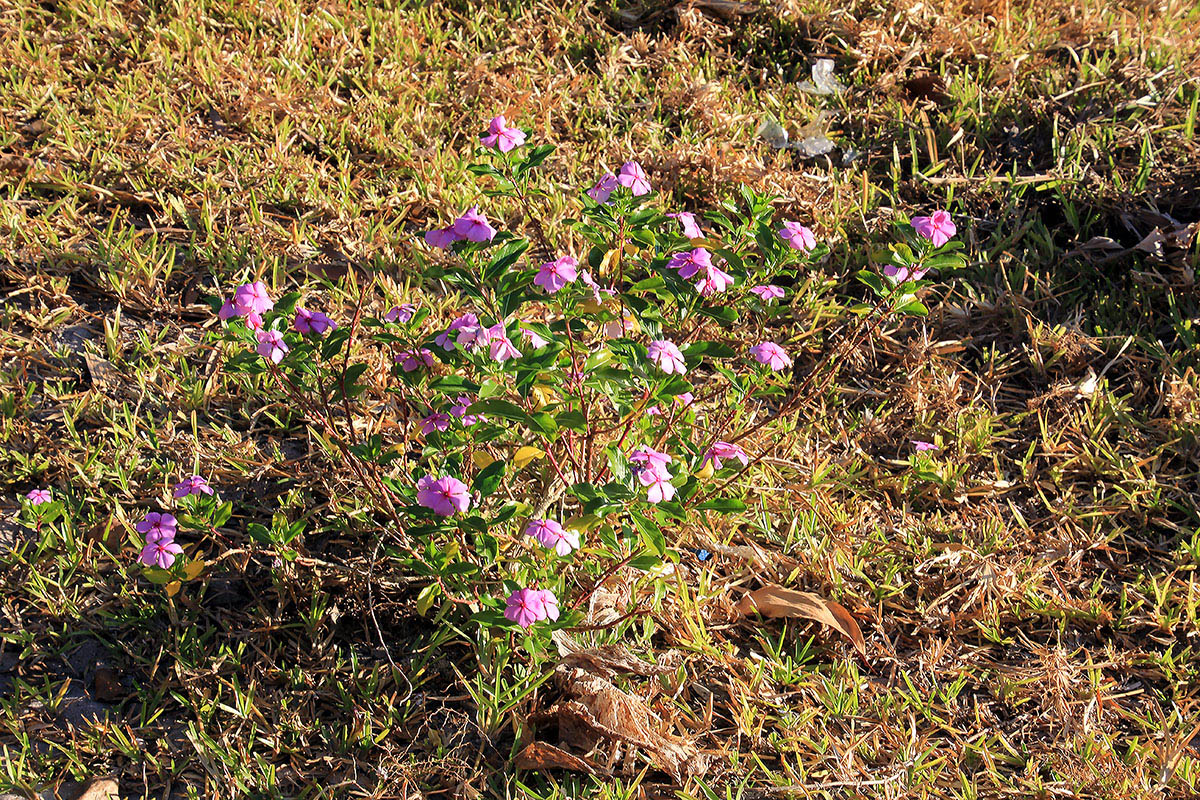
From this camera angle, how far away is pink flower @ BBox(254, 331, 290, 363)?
1.79 meters

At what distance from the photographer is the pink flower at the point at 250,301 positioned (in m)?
1.77

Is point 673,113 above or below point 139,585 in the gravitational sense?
above

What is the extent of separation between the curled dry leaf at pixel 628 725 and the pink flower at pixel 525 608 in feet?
1.01

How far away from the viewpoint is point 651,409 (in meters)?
2.22

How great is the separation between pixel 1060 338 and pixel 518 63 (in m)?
2.13

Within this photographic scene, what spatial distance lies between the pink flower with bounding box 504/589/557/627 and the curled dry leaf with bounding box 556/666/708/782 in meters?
0.31

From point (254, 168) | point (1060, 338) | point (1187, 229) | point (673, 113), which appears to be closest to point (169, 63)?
point (254, 168)

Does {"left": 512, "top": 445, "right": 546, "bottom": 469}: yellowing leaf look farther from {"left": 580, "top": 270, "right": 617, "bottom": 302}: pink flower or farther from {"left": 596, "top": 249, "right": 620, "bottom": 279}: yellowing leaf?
{"left": 596, "top": 249, "right": 620, "bottom": 279}: yellowing leaf

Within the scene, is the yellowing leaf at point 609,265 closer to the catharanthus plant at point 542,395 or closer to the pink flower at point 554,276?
the catharanthus plant at point 542,395

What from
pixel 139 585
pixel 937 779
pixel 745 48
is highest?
pixel 745 48

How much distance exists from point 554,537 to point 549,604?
0.15m

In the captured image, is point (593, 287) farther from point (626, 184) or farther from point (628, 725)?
point (628, 725)

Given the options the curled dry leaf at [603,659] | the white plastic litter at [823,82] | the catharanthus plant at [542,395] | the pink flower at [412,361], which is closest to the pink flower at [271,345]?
the catharanthus plant at [542,395]

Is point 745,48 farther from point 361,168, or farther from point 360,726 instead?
point 360,726
